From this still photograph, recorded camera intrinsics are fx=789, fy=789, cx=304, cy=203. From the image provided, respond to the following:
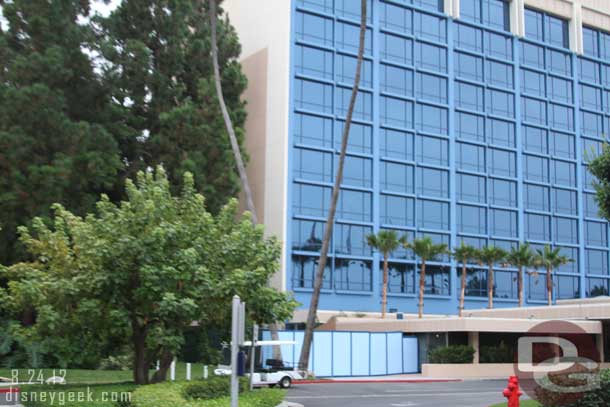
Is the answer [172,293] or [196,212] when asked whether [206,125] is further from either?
[172,293]

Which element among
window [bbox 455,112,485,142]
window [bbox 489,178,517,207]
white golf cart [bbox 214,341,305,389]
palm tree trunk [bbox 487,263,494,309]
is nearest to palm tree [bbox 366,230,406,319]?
palm tree trunk [bbox 487,263,494,309]

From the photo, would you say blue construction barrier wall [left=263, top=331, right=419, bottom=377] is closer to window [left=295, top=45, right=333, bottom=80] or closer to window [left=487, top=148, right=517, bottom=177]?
window [left=295, top=45, right=333, bottom=80]

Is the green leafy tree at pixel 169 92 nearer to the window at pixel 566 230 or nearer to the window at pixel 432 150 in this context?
the window at pixel 432 150

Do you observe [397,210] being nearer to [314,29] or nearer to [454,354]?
[314,29]

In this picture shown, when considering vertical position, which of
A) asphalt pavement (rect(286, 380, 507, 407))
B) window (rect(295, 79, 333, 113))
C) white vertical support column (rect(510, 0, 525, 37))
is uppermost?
white vertical support column (rect(510, 0, 525, 37))

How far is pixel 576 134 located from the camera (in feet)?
261

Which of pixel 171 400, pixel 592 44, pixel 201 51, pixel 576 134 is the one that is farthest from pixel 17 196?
pixel 592 44

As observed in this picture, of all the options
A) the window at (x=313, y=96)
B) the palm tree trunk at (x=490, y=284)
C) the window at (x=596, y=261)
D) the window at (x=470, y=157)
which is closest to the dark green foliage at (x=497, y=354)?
the palm tree trunk at (x=490, y=284)

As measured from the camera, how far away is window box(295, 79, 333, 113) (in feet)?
204

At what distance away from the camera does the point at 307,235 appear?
201 feet

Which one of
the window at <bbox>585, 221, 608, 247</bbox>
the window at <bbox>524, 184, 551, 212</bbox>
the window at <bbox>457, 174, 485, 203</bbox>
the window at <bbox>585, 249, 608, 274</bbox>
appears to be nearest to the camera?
the window at <bbox>457, 174, 485, 203</bbox>

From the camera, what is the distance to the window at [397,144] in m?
66.6

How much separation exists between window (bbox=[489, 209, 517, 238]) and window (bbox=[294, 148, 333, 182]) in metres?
17.9

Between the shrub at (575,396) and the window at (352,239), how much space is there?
44.2 meters
